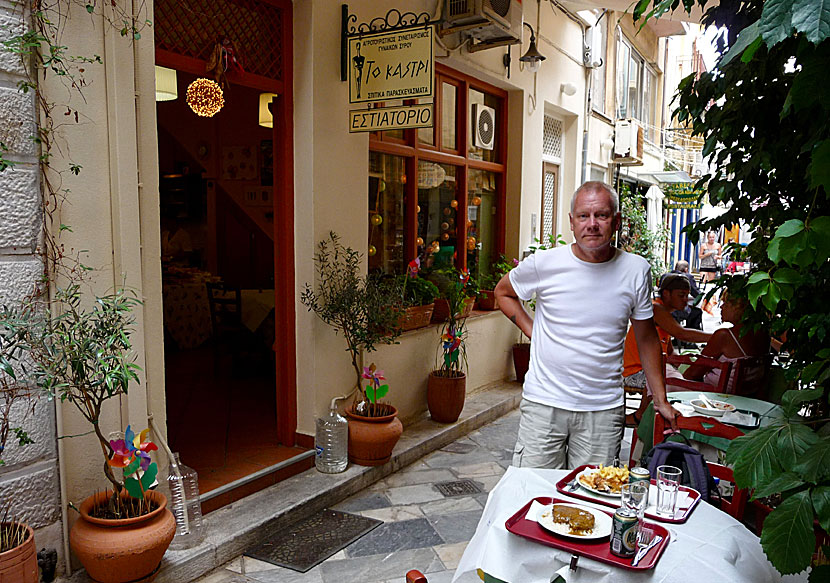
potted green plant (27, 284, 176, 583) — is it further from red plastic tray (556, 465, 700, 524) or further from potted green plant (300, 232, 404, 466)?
red plastic tray (556, 465, 700, 524)

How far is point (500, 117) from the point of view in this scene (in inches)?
336

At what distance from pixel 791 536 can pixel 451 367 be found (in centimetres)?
494

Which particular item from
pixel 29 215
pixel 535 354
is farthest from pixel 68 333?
pixel 535 354

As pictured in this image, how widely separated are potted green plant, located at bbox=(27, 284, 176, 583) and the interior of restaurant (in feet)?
3.14

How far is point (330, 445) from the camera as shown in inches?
196

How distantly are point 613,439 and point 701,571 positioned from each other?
3.68 feet

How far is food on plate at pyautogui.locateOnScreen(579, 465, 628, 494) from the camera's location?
2.62 metres

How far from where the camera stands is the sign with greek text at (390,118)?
179 inches

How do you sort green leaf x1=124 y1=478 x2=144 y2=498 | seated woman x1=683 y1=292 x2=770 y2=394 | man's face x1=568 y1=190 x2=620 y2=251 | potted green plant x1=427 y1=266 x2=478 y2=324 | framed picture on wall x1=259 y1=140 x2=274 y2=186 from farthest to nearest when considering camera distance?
framed picture on wall x1=259 y1=140 x2=274 y2=186, potted green plant x1=427 y1=266 x2=478 y2=324, seated woman x1=683 y1=292 x2=770 y2=394, green leaf x1=124 y1=478 x2=144 y2=498, man's face x1=568 y1=190 x2=620 y2=251

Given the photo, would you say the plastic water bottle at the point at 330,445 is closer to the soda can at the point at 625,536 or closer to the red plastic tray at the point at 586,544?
the red plastic tray at the point at 586,544

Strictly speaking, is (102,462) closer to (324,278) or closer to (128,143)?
(128,143)

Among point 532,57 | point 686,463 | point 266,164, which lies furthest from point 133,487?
point 266,164

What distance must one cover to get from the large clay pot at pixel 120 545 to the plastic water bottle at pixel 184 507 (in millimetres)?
408

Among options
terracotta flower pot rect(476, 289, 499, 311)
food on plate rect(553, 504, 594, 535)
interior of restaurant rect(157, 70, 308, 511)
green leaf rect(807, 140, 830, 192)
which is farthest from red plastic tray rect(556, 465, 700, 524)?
terracotta flower pot rect(476, 289, 499, 311)
